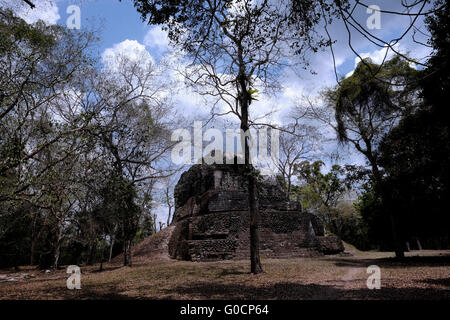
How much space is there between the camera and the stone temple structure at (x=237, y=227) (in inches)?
620

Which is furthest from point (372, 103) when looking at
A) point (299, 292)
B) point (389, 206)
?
point (299, 292)

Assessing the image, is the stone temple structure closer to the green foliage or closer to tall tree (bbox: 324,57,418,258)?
tall tree (bbox: 324,57,418,258)

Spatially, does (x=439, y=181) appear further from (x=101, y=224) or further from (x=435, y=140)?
(x=101, y=224)

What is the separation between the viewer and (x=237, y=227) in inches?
645

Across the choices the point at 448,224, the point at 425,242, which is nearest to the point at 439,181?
the point at 448,224

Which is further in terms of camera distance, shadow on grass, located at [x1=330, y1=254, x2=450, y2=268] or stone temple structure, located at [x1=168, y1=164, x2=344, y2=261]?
stone temple structure, located at [x1=168, y1=164, x2=344, y2=261]

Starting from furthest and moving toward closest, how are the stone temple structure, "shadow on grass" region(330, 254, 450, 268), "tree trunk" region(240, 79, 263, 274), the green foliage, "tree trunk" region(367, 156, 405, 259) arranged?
1. the green foliage
2. the stone temple structure
3. "tree trunk" region(367, 156, 405, 259)
4. "shadow on grass" region(330, 254, 450, 268)
5. "tree trunk" region(240, 79, 263, 274)

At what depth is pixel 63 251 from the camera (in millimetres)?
21625

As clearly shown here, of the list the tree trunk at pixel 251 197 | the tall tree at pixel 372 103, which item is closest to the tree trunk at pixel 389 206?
the tall tree at pixel 372 103

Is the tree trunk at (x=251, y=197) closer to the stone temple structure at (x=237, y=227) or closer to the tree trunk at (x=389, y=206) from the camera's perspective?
the stone temple structure at (x=237, y=227)

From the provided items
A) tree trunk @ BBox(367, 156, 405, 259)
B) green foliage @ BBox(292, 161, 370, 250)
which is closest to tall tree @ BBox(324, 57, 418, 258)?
tree trunk @ BBox(367, 156, 405, 259)

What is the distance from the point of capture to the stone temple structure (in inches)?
620

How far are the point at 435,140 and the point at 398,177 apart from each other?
8.74ft
